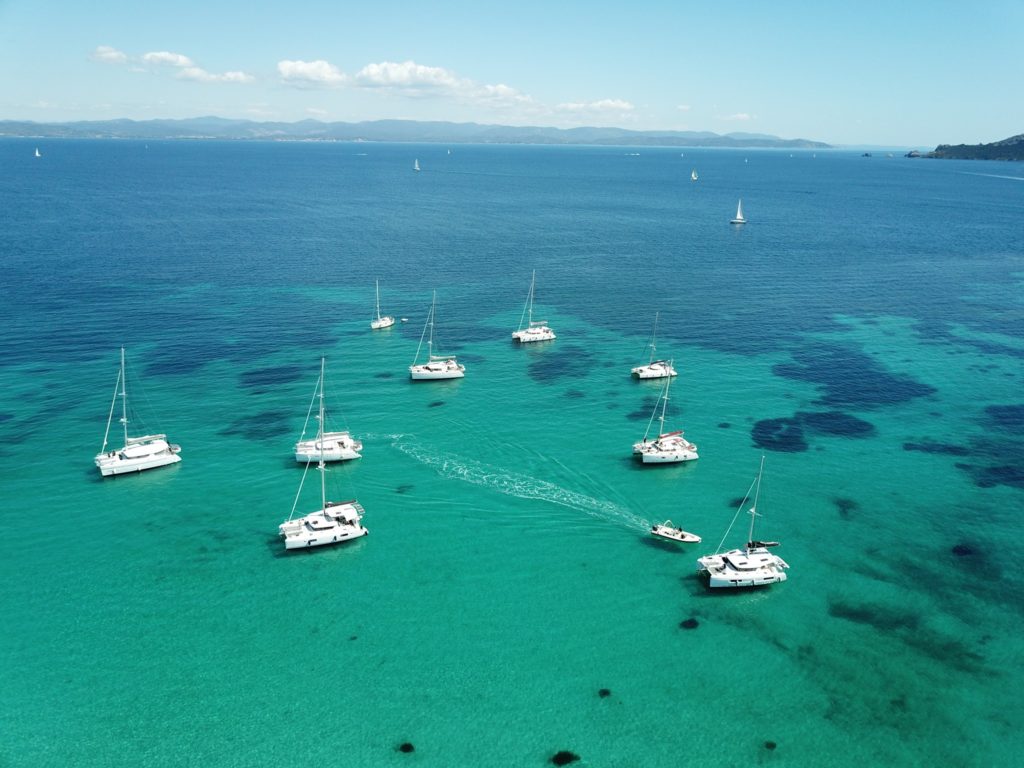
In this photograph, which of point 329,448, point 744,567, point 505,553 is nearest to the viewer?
point 744,567

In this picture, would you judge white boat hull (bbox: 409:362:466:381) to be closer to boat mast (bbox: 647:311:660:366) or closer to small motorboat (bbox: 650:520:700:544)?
boat mast (bbox: 647:311:660:366)

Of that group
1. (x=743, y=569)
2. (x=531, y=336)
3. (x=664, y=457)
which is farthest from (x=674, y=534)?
(x=531, y=336)

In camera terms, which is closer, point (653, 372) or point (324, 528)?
point (324, 528)

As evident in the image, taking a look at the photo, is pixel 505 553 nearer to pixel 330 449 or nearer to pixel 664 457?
pixel 664 457

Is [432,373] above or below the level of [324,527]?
above

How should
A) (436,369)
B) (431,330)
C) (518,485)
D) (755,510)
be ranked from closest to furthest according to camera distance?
(755,510)
(518,485)
(436,369)
(431,330)

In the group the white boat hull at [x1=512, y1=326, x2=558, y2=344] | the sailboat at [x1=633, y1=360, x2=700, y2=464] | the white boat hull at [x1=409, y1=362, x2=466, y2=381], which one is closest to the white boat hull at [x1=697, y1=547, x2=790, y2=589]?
the sailboat at [x1=633, y1=360, x2=700, y2=464]
